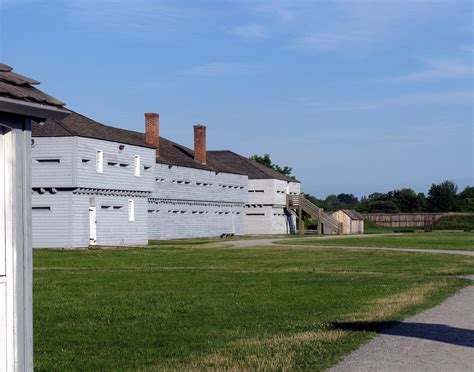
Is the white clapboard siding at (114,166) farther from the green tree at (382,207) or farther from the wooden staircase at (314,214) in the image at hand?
the green tree at (382,207)

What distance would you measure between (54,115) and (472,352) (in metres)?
5.61

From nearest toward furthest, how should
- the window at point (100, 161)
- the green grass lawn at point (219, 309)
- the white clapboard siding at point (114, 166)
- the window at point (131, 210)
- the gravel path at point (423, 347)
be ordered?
1. the gravel path at point (423, 347)
2. the green grass lawn at point (219, 309)
3. the white clapboard siding at point (114, 166)
4. the window at point (100, 161)
5. the window at point (131, 210)

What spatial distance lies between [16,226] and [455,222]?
3467 inches

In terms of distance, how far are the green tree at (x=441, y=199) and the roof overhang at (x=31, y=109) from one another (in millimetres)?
116056

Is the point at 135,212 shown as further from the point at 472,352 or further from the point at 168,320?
the point at 472,352

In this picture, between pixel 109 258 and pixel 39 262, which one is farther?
pixel 109 258

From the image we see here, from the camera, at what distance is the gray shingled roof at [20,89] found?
320 inches

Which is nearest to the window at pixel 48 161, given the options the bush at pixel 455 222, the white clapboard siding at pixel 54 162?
the white clapboard siding at pixel 54 162

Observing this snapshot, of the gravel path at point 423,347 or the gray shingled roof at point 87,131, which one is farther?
the gray shingled roof at point 87,131

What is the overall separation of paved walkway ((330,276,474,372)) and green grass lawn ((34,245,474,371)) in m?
0.31

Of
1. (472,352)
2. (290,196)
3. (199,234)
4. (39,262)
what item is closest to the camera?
(472,352)

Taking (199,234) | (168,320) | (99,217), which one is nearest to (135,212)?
(99,217)

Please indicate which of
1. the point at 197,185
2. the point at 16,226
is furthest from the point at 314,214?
the point at 16,226

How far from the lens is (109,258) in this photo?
3609cm
